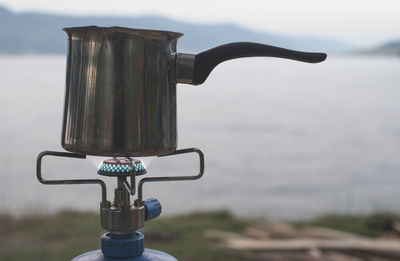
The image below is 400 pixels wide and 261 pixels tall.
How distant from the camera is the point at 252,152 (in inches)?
496

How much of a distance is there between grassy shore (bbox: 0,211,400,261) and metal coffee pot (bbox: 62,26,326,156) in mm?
2565

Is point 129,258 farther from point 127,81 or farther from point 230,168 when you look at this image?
point 230,168

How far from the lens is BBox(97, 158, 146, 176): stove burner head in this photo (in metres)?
0.82

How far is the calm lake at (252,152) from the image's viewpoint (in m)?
6.87

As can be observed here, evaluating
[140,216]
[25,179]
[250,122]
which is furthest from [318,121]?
[140,216]

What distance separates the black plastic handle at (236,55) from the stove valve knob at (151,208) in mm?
256

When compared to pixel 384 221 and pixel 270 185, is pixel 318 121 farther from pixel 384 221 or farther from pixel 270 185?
pixel 384 221

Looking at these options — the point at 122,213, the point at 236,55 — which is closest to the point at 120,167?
the point at 122,213

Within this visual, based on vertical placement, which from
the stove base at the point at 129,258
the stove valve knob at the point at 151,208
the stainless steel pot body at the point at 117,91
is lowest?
the stove base at the point at 129,258

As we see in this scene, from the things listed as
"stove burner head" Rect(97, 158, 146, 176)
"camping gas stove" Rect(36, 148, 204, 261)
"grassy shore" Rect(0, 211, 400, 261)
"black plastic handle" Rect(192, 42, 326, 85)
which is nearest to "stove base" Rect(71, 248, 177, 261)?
"camping gas stove" Rect(36, 148, 204, 261)

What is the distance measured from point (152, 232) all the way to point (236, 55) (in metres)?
3.35

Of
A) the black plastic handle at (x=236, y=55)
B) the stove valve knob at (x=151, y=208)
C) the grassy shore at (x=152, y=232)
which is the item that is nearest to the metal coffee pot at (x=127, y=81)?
the black plastic handle at (x=236, y=55)

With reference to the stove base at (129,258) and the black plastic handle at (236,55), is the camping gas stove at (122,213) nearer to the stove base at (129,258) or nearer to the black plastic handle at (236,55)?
the stove base at (129,258)

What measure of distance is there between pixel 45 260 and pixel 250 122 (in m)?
14.1
